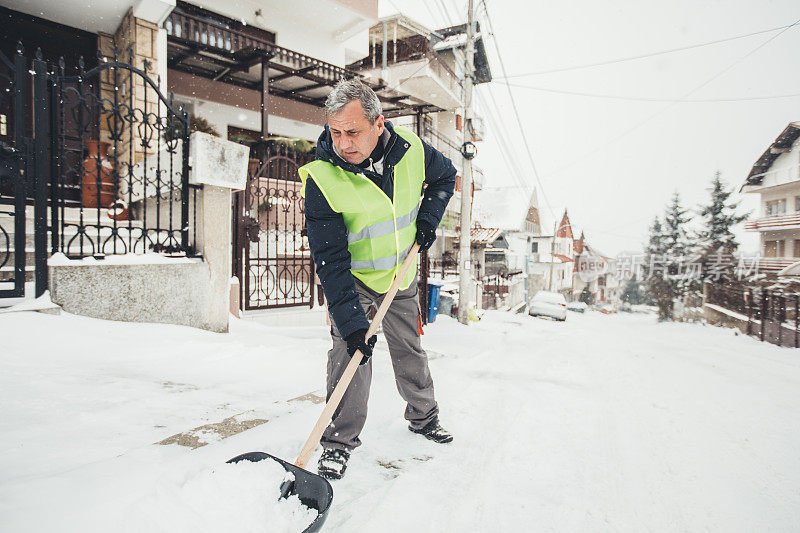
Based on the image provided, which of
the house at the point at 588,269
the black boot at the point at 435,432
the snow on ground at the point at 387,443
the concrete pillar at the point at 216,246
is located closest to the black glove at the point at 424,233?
the black boot at the point at 435,432

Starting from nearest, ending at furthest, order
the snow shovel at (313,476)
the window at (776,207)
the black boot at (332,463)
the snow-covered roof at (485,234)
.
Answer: the snow shovel at (313,476) → the black boot at (332,463) → the window at (776,207) → the snow-covered roof at (485,234)

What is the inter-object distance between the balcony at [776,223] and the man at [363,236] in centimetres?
2675

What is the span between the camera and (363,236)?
2.14 m

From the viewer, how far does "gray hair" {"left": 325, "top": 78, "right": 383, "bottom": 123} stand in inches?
76.5

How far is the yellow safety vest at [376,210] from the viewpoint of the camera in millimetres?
2037

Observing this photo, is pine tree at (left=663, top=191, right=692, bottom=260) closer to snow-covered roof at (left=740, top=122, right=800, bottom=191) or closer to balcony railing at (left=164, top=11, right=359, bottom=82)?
snow-covered roof at (left=740, top=122, right=800, bottom=191)

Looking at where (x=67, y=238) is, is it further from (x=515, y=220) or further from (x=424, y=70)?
(x=515, y=220)

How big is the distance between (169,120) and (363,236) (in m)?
3.20

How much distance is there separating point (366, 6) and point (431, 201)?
467 inches

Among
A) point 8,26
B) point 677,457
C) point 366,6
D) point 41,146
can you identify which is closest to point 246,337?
point 41,146

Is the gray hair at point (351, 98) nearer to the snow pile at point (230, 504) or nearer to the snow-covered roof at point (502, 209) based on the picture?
the snow pile at point (230, 504)

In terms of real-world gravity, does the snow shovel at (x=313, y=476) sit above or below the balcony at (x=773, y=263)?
below

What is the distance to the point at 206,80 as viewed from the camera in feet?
36.1

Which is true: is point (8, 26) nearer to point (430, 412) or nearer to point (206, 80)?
point (206, 80)
